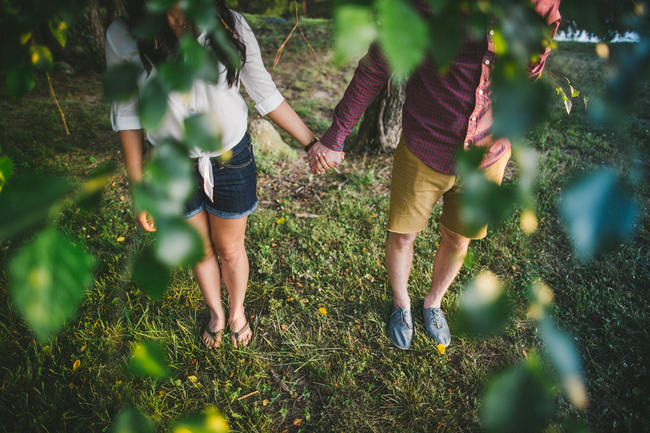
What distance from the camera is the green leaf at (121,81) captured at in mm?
424

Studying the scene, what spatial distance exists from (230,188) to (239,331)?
108 cm

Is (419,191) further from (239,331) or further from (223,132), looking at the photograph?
(239,331)

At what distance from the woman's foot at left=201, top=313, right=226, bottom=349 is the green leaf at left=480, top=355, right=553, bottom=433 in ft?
6.64

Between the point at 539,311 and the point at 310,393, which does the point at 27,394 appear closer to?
the point at 310,393

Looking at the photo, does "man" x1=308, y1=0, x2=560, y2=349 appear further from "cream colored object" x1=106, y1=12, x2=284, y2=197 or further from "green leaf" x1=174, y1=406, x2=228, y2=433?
"green leaf" x1=174, y1=406, x2=228, y2=433

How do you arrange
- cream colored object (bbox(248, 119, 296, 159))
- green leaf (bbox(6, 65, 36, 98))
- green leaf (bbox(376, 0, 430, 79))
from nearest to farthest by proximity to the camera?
green leaf (bbox(376, 0, 430, 79))
green leaf (bbox(6, 65, 36, 98))
cream colored object (bbox(248, 119, 296, 159))

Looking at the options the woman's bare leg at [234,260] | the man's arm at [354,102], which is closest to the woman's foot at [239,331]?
the woman's bare leg at [234,260]

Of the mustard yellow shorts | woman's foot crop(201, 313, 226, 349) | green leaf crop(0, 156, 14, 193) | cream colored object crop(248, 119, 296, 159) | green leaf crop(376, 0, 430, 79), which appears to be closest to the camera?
green leaf crop(376, 0, 430, 79)

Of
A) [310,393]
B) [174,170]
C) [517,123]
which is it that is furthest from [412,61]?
[310,393]

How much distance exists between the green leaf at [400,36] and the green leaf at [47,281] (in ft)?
1.44

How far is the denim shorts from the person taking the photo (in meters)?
1.63

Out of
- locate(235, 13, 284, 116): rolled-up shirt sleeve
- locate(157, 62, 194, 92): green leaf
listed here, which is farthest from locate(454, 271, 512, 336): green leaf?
locate(235, 13, 284, 116): rolled-up shirt sleeve

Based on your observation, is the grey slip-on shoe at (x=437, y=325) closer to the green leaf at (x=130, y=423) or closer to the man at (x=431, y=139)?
the man at (x=431, y=139)

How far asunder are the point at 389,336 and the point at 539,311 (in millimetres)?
1814
